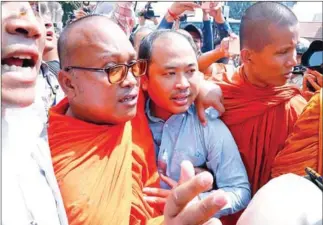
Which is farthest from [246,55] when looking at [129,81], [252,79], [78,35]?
[78,35]

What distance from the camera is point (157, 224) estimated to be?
3.93 feet

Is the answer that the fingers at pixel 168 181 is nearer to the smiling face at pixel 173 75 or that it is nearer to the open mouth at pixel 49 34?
the smiling face at pixel 173 75

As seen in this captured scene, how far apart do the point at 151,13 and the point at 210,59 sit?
7.30 feet

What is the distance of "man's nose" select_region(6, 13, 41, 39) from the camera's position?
85 centimetres

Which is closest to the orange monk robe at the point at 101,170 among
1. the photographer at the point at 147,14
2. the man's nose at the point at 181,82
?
the man's nose at the point at 181,82

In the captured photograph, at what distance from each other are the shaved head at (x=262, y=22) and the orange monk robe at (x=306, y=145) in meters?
0.30

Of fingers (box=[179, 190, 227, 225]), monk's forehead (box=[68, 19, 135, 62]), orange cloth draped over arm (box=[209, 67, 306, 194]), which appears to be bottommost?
orange cloth draped over arm (box=[209, 67, 306, 194])

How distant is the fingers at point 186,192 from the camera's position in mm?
767

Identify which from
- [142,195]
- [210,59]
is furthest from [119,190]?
[210,59]

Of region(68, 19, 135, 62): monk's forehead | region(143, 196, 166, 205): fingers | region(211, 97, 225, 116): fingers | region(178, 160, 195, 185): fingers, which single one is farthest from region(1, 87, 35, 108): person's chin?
region(211, 97, 225, 116): fingers

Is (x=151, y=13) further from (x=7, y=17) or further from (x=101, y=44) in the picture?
(x=7, y=17)

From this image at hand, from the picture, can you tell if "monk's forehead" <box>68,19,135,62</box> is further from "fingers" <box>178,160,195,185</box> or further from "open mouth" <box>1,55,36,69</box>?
"fingers" <box>178,160,195,185</box>

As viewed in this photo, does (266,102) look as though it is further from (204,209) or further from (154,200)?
(204,209)

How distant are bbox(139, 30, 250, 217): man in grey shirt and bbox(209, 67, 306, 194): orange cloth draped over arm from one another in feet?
0.31
